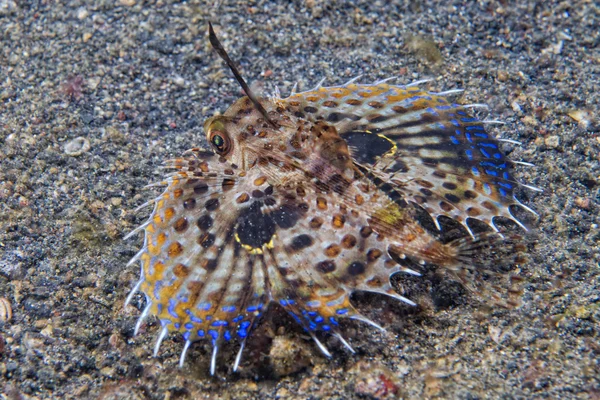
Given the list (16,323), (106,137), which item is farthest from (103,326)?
(106,137)

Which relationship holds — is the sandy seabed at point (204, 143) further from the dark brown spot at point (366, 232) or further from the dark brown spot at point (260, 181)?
the dark brown spot at point (260, 181)

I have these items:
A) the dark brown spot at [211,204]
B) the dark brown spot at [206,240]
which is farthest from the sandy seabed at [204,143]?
the dark brown spot at [211,204]

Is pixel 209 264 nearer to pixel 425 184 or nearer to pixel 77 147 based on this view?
pixel 425 184

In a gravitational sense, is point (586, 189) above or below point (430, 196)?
below

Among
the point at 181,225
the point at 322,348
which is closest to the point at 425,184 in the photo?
the point at 322,348

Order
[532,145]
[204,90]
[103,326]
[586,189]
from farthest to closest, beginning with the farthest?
[204,90] < [532,145] < [586,189] < [103,326]

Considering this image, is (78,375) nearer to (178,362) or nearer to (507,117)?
(178,362)
